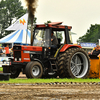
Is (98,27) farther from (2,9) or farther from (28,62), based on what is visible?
(28,62)

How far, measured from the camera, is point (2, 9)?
2581 inches

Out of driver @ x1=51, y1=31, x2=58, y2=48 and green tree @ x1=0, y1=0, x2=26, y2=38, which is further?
green tree @ x1=0, y1=0, x2=26, y2=38

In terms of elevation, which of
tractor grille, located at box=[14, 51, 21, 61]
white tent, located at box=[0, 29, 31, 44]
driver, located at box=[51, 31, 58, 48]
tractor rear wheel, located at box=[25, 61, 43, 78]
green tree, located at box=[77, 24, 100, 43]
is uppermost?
green tree, located at box=[77, 24, 100, 43]

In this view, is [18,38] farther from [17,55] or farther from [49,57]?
[49,57]

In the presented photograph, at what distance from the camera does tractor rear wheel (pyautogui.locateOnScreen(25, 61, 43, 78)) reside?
11305mm

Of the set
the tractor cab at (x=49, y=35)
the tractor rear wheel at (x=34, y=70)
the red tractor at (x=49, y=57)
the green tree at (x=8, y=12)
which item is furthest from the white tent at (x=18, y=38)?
the green tree at (x=8, y=12)

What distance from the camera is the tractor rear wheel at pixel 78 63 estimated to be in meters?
12.2

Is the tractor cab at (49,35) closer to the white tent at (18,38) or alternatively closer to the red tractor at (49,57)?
the red tractor at (49,57)

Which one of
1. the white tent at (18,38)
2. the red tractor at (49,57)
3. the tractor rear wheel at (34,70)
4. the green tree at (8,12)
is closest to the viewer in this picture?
the tractor rear wheel at (34,70)

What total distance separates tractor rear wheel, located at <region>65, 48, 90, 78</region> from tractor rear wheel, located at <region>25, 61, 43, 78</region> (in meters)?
1.26

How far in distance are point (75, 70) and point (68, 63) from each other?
927mm

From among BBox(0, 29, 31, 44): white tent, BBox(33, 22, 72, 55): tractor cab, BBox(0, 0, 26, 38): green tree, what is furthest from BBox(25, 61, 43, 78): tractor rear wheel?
BBox(0, 0, 26, 38): green tree

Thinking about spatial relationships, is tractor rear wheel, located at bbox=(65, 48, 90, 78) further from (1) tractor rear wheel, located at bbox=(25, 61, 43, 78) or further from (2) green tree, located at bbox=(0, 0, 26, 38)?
(2) green tree, located at bbox=(0, 0, 26, 38)

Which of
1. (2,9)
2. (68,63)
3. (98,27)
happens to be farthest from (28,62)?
(98,27)
